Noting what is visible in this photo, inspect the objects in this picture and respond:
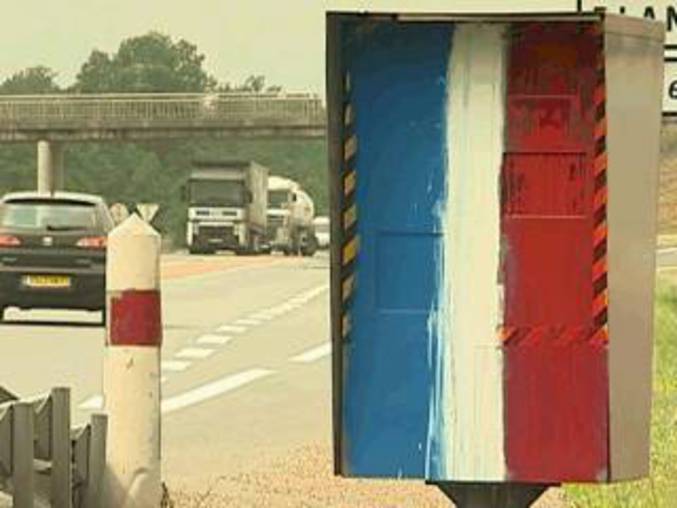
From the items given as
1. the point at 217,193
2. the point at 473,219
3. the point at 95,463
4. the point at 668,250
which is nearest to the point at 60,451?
the point at 95,463

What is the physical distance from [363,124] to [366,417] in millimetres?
900

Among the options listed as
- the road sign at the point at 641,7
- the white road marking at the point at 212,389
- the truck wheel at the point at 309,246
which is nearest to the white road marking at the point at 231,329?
the white road marking at the point at 212,389

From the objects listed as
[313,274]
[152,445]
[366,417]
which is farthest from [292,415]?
[313,274]

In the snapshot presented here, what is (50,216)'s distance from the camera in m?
31.0

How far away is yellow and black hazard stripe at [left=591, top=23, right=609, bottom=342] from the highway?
3.49m

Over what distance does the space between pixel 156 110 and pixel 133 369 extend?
4236 inches

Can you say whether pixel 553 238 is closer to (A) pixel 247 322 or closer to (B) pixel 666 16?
(B) pixel 666 16

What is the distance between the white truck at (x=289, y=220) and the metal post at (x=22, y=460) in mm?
89460

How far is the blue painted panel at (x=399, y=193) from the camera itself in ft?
22.6

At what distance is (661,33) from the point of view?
23.1ft

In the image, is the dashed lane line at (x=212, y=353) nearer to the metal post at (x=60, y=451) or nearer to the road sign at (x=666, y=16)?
the road sign at (x=666, y=16)

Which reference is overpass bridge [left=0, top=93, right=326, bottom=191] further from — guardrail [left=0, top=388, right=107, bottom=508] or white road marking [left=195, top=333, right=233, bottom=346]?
guardrail [left=0, top=388, right=107, bottom=508]

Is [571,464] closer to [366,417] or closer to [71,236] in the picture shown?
[366,417]

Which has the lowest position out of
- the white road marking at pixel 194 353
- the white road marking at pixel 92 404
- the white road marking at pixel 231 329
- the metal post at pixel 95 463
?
the white road marking at pixel 231 329
